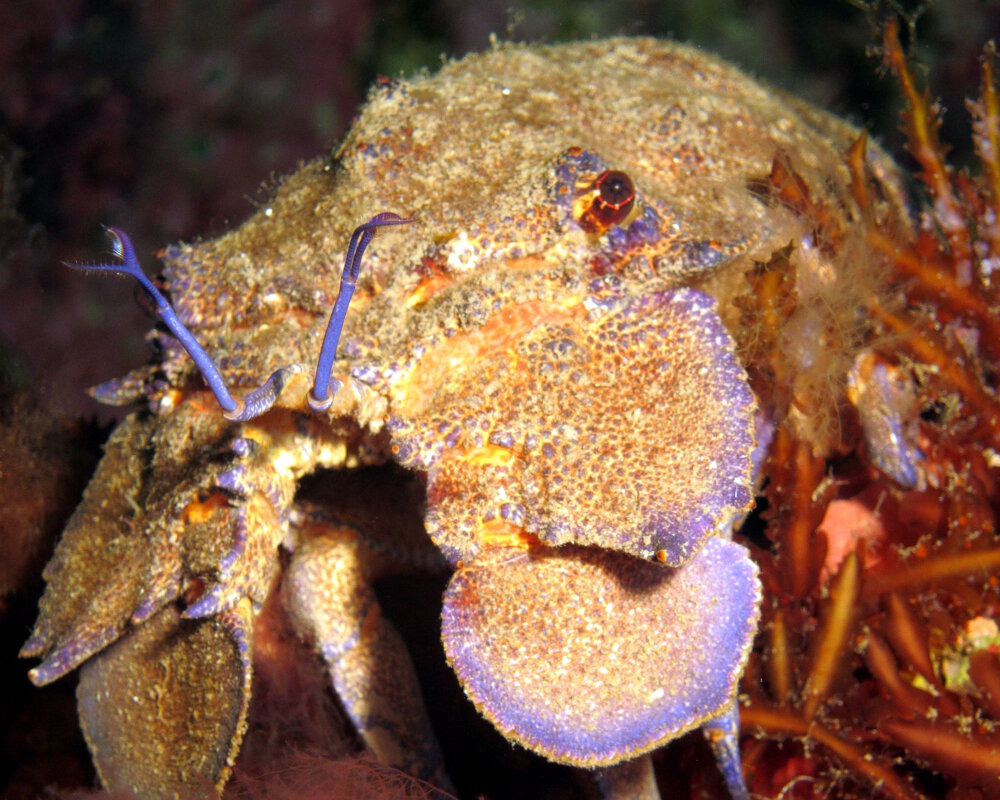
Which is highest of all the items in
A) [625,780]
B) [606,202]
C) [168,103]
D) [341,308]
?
[606,202]

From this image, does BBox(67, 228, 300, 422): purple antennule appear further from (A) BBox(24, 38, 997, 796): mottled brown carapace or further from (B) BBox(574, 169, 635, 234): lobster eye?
(B) BBox(574, 169, 635, 234): lobster eye

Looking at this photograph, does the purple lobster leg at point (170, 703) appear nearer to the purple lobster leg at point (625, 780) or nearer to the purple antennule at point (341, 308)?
the purple antennule at point (341, 308)

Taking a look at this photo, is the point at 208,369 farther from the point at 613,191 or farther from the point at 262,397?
the point at 613,191

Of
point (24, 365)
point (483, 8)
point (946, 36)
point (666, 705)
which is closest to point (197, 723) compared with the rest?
point (666, 705)

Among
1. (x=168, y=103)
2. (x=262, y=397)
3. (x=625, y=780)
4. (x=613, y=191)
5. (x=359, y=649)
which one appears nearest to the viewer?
(x=262, y=397)

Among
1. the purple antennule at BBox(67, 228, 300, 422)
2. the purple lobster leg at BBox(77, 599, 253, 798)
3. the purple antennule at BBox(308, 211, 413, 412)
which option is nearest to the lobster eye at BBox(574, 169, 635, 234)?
the purple antennule at BBox(308, 211, 413, 412)

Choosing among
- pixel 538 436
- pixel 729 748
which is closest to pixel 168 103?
pixel 538 436

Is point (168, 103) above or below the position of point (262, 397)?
below
